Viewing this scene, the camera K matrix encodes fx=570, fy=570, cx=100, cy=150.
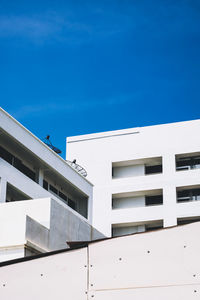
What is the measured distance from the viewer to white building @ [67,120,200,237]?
4375 centimetres

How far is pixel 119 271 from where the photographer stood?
653 centimetres

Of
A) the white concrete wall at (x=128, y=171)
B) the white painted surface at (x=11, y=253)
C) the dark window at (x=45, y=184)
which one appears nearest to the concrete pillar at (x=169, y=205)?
the white concrete wall at (x=128, y=171)

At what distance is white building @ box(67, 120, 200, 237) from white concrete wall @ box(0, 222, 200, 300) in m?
36.5

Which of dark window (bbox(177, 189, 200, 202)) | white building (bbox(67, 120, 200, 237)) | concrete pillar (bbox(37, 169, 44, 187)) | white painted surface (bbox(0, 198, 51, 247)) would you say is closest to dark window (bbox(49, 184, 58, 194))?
concrete pillar (bbox(37, 169, 44, 187))

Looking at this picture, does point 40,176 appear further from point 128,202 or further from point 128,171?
point 128,171

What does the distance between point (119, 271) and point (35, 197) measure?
18956 mm

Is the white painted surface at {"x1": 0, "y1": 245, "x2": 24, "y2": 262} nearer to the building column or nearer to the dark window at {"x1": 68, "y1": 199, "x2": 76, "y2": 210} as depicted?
the building column

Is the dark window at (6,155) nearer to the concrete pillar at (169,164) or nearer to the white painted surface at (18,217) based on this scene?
the white painted surface at (18,217)

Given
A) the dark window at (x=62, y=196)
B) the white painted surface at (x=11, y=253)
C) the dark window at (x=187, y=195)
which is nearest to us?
the white painted surface at (x=11, y=253)

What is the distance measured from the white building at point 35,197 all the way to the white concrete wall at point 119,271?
886 centimetres

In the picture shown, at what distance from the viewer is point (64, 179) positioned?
1122 inches

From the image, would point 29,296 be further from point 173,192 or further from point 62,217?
point 173,192

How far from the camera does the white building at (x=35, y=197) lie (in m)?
16.2

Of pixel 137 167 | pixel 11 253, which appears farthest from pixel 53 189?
pixel 137 167
